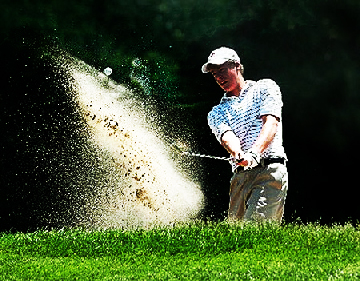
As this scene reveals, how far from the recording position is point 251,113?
19.6 feet

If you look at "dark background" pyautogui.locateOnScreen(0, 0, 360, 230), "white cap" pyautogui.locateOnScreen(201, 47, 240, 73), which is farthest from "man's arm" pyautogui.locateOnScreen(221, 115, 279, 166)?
"dark background" pyautogui.locateOnScreen(0, 0, 360, 230)

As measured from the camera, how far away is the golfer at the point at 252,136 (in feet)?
19.0

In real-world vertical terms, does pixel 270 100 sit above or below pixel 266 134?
above

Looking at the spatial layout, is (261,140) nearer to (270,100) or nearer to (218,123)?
(270,100)

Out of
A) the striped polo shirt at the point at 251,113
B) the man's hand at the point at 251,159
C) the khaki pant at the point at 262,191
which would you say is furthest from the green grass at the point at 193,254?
the striped polo shirt at the point at 251,113

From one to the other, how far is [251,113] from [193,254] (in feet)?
4.32

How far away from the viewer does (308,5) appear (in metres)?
11.3

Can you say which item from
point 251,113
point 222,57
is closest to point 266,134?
point 251,113

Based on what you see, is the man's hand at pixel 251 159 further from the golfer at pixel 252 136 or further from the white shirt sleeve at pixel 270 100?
the white shirt sleeve at pixel 270 100

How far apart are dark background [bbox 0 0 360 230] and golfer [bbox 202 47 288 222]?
16.6 feet

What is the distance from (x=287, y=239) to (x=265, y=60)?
18.8 feet

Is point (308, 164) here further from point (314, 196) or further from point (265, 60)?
point (265, 60)

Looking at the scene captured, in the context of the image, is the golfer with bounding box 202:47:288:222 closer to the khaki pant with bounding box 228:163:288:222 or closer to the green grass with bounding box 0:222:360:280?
the khaki pant with bounding box 228:163:288:222

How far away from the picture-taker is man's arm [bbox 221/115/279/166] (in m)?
5.70
